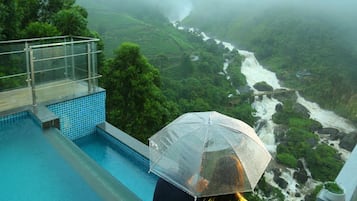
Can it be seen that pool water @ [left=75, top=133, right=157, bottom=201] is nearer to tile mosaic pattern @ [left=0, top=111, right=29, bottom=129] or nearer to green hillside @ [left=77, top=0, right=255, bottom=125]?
tile mosaic pattern @ [left=0, top=111, right=29, bottom=129]

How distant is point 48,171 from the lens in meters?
2.99

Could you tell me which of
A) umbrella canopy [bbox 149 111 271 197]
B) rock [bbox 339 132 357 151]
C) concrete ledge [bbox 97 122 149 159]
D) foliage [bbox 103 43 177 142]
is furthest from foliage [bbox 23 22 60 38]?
rock [bbox 339 132 357 151]

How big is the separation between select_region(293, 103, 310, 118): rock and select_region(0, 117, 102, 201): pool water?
1036 inches

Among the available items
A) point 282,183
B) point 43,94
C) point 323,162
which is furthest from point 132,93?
point 323,162

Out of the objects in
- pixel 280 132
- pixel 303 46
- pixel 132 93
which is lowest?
pixel 280 132

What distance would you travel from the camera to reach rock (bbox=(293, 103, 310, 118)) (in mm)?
27017

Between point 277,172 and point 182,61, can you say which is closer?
point 277,172

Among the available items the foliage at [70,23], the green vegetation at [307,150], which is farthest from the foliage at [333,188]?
the green vegetation at [307,150]

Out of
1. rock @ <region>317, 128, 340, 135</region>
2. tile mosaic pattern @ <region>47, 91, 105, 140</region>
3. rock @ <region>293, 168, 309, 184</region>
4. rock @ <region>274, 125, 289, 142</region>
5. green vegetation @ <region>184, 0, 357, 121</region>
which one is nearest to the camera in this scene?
tile mosaic pattern @ <region>47, 91, 105, 140</region>

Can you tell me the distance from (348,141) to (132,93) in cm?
1993

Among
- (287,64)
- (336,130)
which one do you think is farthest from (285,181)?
(287,64)

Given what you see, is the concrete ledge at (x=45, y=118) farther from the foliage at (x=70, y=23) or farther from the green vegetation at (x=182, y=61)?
Result: the green vegetation at (x=182, y=61)

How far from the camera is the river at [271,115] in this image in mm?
19406

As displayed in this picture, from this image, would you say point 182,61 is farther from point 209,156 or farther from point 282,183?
point 209,156
